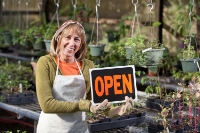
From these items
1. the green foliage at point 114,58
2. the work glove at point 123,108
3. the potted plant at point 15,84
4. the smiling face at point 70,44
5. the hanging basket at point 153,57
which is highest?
the smiling face at point 70,44

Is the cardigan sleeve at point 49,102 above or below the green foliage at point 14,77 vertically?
above

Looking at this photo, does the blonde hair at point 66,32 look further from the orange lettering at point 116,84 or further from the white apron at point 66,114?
the orange lettering at point 116,84

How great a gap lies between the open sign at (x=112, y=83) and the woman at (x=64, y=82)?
95mm

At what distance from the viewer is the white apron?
3.00 metres

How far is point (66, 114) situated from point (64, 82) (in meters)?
0.20

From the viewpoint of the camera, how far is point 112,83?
9.71 feet

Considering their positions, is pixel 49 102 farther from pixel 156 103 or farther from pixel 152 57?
pixel 152 57

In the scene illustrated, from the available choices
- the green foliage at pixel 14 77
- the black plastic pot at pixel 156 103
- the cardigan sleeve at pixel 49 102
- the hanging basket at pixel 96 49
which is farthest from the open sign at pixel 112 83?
the hanging basket at pixel 96 49

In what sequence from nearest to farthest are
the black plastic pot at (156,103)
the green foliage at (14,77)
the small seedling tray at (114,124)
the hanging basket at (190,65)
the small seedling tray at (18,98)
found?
the small seedling tray at (114,124), the black plastic pot at (156,103), the hanging basket at (190,65), the small seedling tray at (18,98), the green foliage at (14,77)

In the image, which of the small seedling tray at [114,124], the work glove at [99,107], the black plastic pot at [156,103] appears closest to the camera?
the work glove at [99,107]

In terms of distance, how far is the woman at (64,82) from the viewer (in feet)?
9.43

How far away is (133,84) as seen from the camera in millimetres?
2990

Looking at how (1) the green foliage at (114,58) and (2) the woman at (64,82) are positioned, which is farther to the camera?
(1) the green foliage at (114,58)

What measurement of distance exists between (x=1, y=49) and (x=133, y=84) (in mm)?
6715
